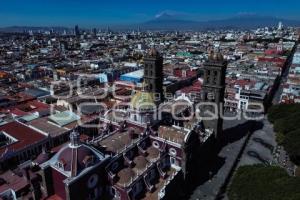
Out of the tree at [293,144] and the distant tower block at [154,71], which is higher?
the distant tower block at [154,71]

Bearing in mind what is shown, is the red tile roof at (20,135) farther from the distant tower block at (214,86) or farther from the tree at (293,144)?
the tree at (293,144)

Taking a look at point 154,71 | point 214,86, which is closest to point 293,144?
point 214,86

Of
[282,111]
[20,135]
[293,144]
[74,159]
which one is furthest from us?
[282,111]

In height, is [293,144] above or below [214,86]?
below

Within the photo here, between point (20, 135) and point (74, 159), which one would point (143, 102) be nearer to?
point (74, 159)

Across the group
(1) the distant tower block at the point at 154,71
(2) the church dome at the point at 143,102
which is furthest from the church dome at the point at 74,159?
(1) the distant tower block at the point at 154,71

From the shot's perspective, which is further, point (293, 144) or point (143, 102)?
point (293, 144)

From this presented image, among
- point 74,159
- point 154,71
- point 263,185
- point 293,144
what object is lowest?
point 293,144
